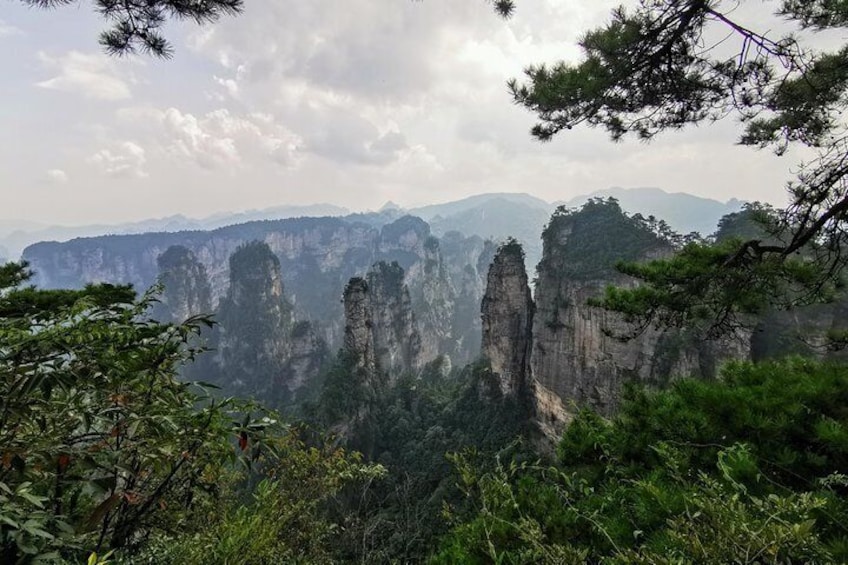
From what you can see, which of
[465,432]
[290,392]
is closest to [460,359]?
[290,392]

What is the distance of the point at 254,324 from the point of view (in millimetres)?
71875

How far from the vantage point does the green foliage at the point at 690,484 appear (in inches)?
55.4

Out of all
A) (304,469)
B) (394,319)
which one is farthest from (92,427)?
(394,319)

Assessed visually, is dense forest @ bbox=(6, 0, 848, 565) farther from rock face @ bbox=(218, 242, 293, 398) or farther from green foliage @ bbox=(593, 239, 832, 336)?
rock face @ bbox=(218, 242, 293, 398)

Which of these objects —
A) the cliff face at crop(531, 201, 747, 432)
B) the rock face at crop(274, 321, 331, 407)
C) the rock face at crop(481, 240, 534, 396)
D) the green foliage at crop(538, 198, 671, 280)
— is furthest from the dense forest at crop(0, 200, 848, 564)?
the rock face at crop(274, 321, 331, 407)

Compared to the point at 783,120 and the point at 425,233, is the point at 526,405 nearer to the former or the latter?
the point at 783,120

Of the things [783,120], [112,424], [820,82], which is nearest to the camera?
[112,424]

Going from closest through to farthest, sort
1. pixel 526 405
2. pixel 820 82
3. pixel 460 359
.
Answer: pixel 820 82 < pixel 526 405 < pixel 460 359

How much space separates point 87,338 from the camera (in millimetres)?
1890

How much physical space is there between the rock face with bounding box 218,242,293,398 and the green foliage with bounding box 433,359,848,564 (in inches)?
2496

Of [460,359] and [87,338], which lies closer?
[87,338]

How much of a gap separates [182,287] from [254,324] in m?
22.3

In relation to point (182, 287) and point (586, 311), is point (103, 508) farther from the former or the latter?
point (182, 287)

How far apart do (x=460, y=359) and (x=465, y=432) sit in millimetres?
56522
